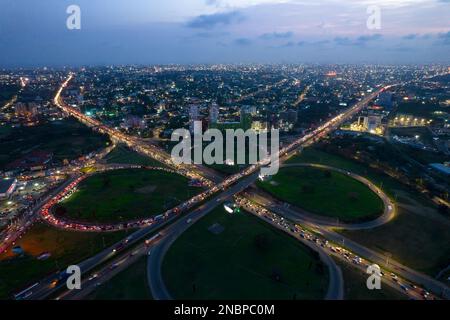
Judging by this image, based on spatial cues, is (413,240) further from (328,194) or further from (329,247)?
(328,194)

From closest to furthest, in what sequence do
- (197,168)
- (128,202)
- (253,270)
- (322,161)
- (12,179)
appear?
(253,270), (128,202), (12,179), (197,168), (322,161)

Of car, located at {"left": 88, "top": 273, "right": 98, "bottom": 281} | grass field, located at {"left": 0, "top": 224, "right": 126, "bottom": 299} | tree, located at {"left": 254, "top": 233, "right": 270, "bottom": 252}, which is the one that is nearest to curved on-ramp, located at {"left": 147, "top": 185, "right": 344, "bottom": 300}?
tree, located at {"left": 254, "top": 233, "right": 270, "bottom": 252}

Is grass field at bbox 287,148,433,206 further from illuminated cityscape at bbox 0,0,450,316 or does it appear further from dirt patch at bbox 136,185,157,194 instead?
dirt patch at bbox 136,185,157,194

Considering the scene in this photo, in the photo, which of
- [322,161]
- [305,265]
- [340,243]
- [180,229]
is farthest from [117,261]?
[322,161]

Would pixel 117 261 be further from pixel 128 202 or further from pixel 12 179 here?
pixel 12 179

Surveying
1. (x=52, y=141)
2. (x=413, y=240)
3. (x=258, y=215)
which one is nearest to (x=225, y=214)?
(x=258, y=215)
